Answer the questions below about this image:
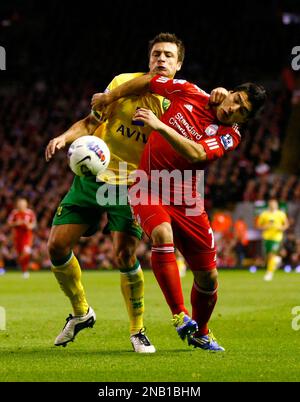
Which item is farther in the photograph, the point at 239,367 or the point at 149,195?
the point at 149,195

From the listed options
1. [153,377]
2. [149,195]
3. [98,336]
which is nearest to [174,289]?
[149,195]

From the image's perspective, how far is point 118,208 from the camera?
25.1ft

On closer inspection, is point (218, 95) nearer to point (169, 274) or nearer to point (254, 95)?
point (254, 95)

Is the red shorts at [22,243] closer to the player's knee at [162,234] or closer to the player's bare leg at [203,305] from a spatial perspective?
the player's bare leg at [203,305]

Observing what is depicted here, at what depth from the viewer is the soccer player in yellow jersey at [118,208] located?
25.1 ft

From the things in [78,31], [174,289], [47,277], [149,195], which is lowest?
[47,277]

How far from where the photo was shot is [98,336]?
8922 millimetres

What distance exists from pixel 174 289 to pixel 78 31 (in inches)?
1108

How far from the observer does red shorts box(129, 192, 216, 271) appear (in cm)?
718

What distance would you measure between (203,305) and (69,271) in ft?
3.91

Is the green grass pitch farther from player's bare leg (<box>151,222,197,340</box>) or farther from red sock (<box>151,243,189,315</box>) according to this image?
red sock (<box>151,243,189,315</box>)

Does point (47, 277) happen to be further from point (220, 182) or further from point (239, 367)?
point (239, 367)

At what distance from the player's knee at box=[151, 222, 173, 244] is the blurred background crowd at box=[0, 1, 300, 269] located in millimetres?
18435

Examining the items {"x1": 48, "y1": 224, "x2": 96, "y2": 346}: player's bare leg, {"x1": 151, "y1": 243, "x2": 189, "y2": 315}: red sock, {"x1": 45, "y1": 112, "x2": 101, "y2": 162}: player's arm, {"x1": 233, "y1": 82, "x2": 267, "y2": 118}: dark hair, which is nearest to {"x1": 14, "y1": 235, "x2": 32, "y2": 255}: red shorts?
{"x1": 48, "y1": 224, "x2": 96, "y2": 346}: player's bare leg
